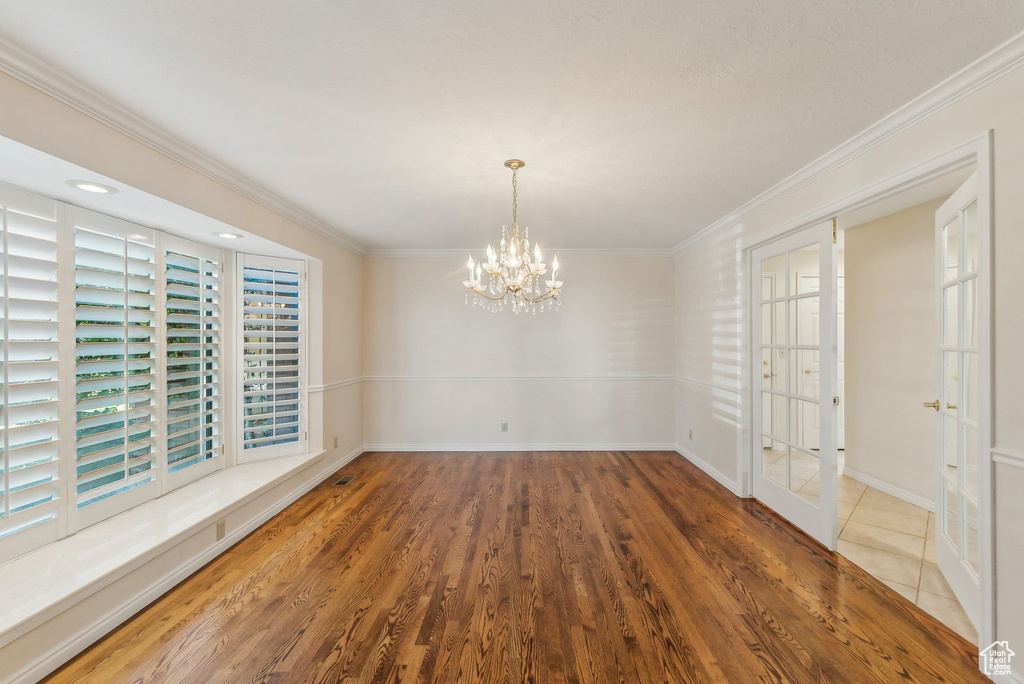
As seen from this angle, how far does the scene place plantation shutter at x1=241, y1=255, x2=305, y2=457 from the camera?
356cm

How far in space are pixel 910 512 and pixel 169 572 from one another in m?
5.10

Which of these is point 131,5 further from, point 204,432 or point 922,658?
point 922,658

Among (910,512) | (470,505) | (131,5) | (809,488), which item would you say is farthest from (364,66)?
(910,512)

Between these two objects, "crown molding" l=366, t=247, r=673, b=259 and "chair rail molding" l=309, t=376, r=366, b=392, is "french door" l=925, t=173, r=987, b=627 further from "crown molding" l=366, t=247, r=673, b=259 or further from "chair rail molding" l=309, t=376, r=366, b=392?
"chair rail molding" l=309, t=376, r=366, b=392

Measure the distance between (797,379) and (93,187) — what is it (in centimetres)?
442

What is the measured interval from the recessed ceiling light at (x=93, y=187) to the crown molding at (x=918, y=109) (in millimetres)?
3929

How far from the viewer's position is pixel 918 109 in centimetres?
193

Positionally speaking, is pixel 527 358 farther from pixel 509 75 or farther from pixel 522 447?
pixel 509 75

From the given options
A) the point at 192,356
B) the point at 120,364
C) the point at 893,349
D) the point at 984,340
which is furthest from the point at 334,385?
the point at 893,349

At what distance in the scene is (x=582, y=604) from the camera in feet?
6.99

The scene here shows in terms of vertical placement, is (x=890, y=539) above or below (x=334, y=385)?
below

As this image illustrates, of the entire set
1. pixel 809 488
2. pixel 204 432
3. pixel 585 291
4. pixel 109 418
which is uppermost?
pixel 585 291

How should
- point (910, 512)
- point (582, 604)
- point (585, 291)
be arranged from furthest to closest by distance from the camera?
1. point (585, 291)
2. point (910, 512)
3. point (582, 604)

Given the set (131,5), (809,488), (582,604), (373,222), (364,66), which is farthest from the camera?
(373,222)
